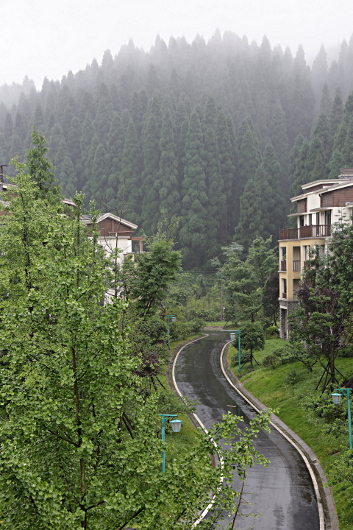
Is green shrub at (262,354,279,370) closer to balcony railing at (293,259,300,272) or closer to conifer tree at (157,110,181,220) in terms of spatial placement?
balcony railing at (293,259,300,272)

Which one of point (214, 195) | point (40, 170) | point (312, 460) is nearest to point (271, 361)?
point (312, 460)

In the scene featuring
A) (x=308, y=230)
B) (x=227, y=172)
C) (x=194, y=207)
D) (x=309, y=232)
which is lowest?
(x=309, y=232)

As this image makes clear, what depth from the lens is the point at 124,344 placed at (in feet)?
36.9

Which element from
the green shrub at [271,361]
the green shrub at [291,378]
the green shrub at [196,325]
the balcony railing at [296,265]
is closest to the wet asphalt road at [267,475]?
the green shrub at [291,378]

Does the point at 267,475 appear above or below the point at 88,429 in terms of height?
below

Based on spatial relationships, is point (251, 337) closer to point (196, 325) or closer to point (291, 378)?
point (291, 378)

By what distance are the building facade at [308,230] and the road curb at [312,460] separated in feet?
36.3

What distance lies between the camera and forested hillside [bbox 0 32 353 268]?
3728 inches

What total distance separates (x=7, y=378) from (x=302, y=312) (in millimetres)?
24001

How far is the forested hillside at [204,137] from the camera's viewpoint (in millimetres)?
94688

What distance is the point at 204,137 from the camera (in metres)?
104

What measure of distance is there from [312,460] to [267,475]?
9.39 feet

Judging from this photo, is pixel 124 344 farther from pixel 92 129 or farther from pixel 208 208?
pixel 92 129

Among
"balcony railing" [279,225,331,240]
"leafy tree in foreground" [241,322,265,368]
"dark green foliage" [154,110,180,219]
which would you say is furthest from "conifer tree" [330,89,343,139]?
"leafy tree in foreground" [241,322,265,368]
